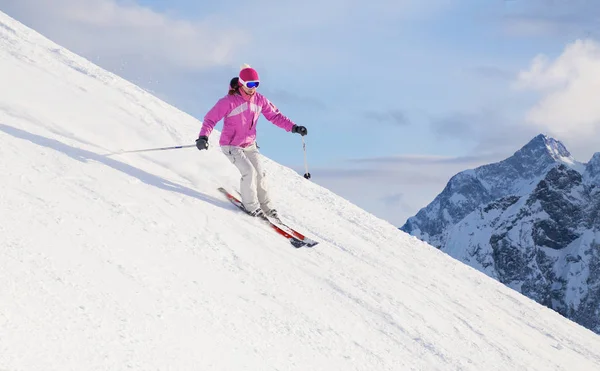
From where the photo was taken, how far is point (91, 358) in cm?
368

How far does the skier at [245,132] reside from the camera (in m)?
8.39

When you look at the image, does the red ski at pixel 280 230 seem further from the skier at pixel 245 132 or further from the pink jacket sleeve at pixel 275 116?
the pink jacket sleeve at pixel 275 116

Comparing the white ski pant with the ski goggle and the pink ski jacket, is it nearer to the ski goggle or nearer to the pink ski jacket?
the pink ski jacket

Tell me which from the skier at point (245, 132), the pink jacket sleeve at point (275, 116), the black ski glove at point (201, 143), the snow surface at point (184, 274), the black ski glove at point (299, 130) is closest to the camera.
Result: the snow surface at point (184, 274)

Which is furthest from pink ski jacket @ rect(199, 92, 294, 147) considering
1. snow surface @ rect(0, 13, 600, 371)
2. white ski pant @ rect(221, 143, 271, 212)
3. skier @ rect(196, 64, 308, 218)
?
snow surface @ rect(0, 13, 600, 371)

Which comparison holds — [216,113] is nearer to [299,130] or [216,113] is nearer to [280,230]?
[299,130]

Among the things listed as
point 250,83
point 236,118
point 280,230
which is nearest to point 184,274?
point 280,230

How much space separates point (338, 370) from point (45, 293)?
238cm

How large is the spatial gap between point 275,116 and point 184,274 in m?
4.46

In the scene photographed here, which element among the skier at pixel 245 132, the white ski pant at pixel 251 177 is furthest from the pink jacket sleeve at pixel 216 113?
the white ski pant at pixel 251 177

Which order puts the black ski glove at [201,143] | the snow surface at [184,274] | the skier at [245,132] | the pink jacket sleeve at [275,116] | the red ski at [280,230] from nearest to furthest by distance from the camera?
the snow surface at [184,274] → the red ski at [280,230] → the black ski glove at [201,143] → the skier at [245,132] → the pink jacket sleeve at [275,116]

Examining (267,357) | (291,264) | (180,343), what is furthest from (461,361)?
(180,343)

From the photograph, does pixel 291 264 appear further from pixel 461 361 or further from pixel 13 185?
pixel 13 185

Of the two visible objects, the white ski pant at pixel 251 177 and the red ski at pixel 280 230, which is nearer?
the red ski at pixel 280 230
